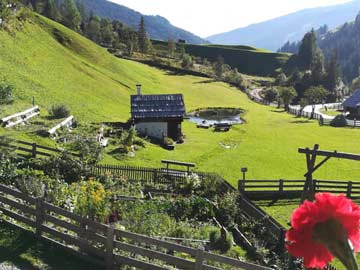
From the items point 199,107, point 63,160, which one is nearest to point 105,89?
point 199,107

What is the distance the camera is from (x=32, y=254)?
13922mm

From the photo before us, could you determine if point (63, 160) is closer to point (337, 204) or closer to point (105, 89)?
point (337, 204)

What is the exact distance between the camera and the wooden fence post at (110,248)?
13.2 metres

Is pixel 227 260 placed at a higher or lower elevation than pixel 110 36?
lower

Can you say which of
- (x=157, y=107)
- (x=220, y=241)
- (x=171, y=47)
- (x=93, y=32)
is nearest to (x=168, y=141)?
(x=157, y=107)

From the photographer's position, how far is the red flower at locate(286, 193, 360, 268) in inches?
80.8

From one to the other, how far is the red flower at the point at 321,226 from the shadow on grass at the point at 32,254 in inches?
494

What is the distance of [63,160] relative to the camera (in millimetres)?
25484

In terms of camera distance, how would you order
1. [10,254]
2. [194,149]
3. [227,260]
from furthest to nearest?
1. [194,149]
2. [10,254]
3. [227,260]

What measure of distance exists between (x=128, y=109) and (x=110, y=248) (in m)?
50.2

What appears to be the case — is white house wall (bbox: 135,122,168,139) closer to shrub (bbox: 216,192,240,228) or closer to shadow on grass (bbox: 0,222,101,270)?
shrub (bbox: 216,192,240,228)

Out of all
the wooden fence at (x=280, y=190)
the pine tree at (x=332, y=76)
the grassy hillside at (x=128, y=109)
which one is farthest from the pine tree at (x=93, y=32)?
the wooden fence at (x=280, y=190)

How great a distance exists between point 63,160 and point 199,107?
5915 cm

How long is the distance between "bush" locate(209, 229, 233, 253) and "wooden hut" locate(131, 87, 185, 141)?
28826 mm
